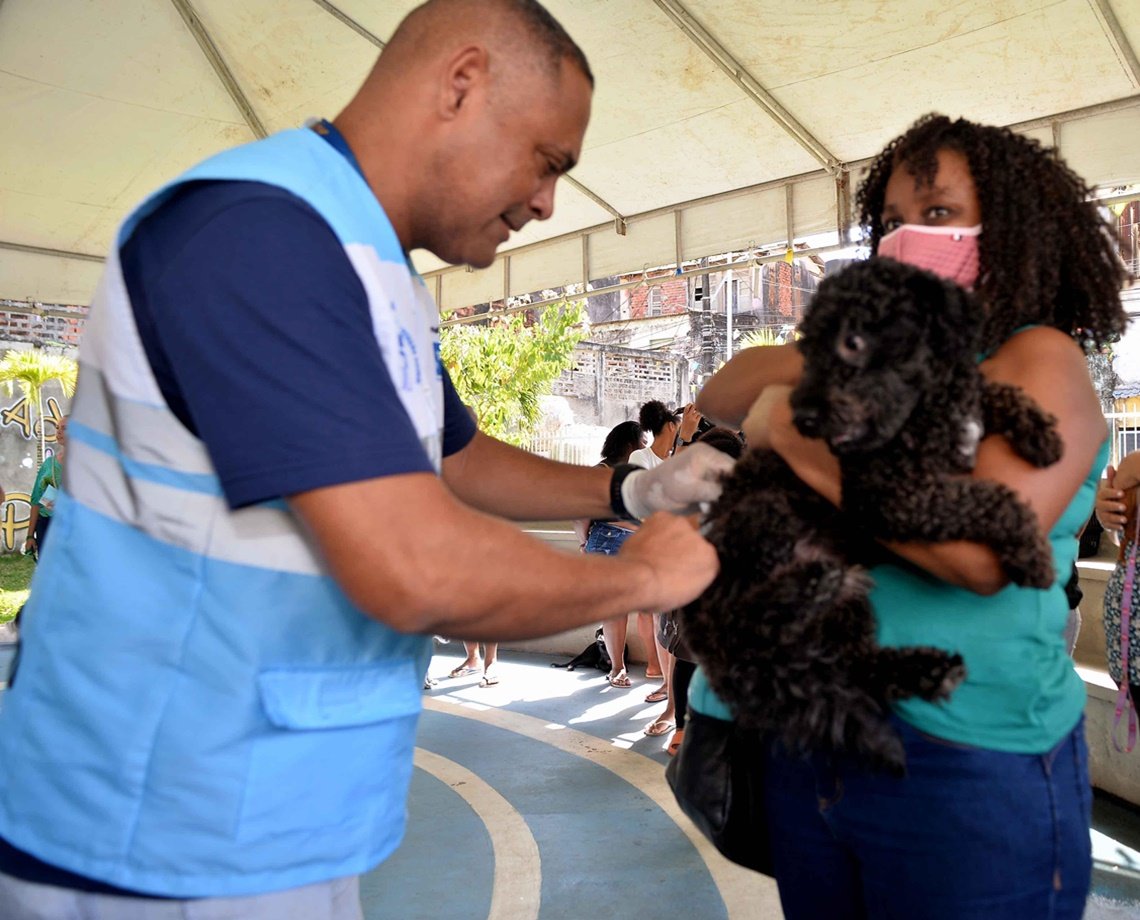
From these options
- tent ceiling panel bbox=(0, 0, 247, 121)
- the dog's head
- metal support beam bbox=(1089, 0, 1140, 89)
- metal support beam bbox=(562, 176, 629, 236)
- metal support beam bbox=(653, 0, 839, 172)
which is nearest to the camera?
the dog's head

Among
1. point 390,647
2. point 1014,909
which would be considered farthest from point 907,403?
point 390,647

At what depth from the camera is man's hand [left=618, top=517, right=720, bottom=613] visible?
1.40 metres

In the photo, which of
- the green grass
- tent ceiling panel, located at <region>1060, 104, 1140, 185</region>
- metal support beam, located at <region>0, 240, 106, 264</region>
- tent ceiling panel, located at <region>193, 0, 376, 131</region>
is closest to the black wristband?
tent ceiling panel, located at <region>1060, 104, 1140, 185</region>

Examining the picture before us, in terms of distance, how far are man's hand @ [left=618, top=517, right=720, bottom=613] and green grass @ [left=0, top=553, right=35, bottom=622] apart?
10.7 meters

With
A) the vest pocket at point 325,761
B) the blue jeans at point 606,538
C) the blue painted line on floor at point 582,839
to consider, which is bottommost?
the blue painted line on floor at point 582,839

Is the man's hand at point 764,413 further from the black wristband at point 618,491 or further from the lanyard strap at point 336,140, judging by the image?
the lanyard strap at point 336,140

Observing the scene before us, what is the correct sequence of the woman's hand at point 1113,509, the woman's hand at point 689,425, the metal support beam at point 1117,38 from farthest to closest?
the woman's hand at point 689,425 < the metal support beam at point 1117,38 < the woman's hand at point 1113,509

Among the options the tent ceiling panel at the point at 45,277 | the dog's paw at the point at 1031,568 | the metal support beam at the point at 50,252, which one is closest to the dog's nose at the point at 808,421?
the dog's paw at the point at 1031,568

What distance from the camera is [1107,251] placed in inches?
66.4

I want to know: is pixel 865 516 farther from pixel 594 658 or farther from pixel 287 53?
pixel 594 658

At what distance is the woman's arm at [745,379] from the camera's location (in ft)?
Answer: 5.98

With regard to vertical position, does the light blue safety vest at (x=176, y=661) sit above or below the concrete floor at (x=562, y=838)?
above

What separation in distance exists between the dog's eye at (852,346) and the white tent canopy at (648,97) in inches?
160

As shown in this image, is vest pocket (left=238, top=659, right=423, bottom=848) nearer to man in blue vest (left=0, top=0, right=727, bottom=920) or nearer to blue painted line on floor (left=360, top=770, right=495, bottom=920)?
man in blue vest (left=0, top=0, right=727, bottom=920)
